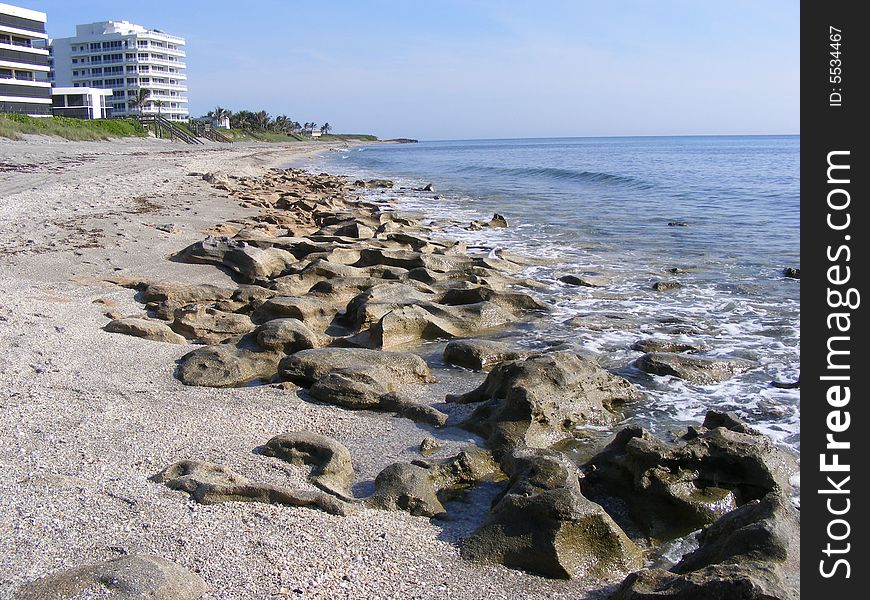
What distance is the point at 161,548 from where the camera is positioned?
362 centimetres

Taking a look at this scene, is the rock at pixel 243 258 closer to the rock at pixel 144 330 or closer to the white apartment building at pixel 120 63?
the rock at pixel 144 330

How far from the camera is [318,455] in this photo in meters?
5.12

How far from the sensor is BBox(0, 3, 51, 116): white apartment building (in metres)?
70.2

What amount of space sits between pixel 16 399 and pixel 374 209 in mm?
16628

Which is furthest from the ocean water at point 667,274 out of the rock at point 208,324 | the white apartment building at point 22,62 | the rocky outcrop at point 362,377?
the white apartment building at point 22,62

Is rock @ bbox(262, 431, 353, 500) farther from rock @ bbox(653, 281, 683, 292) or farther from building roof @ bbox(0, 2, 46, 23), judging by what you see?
building roof @ bbox(0, 2, 46, 23)

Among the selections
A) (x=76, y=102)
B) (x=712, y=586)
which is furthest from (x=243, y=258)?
(x=76, y=102)

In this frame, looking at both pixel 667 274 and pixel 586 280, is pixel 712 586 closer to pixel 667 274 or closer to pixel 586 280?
pixel 586 280

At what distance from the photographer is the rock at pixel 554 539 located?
13.3ft

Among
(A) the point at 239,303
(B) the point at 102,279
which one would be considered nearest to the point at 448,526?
(A) the point at 239,303

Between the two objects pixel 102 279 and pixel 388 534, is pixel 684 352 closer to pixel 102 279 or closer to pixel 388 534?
pixel 388 534

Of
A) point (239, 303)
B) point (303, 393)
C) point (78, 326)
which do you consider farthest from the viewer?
point (239, 303)

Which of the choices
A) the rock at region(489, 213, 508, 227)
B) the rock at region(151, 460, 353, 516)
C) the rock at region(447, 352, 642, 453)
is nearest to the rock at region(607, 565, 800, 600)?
the rock at region(151, 460, 353, 516)

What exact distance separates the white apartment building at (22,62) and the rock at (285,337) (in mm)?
71771
